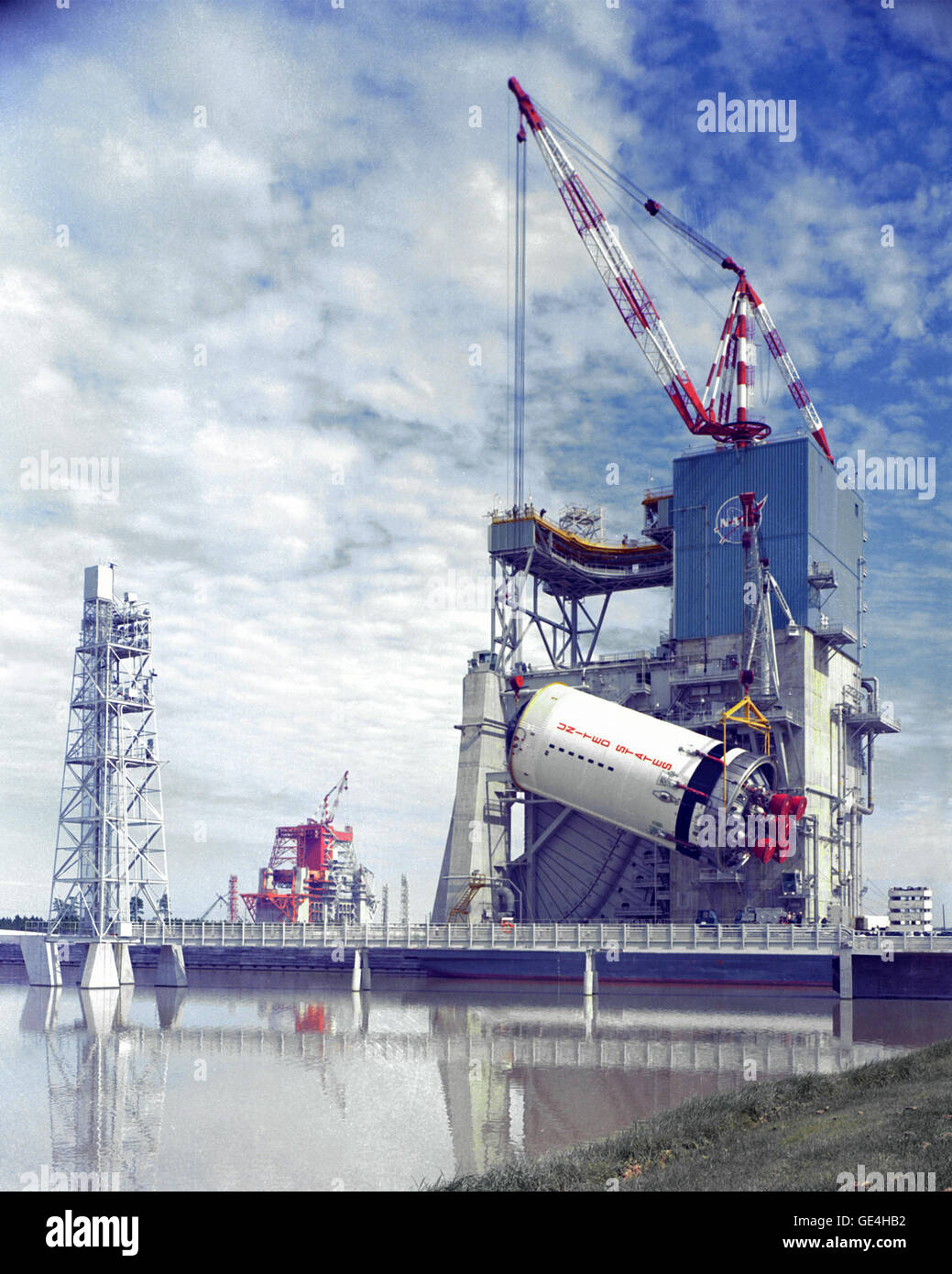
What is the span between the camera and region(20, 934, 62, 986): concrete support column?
250 ft

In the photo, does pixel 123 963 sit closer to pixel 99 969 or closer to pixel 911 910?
pixel 99 969

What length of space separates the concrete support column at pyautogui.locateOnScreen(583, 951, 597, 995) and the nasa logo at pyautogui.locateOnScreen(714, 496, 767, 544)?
2841 cm

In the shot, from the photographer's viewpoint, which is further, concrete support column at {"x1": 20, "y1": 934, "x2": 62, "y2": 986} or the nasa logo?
the nasa logo

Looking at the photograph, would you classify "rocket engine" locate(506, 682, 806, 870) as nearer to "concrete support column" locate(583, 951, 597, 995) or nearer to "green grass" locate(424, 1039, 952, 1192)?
"concrete support column" locate(583, 951, 597, 995)

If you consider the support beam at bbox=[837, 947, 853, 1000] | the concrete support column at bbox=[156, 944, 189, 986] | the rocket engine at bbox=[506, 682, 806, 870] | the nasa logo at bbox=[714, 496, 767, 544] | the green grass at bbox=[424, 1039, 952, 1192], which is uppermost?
the nasa logo at bbox=[714, 496, 767, 544]

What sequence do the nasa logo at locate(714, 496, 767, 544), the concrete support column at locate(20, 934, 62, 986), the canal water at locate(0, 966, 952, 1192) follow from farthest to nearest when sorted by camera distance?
1. the nasa logo at locate(714, 496, 767, 544)
2. the concrete support column at locate(20, 934, 62, 986)
3. the canal water at locate(0, 966, 952, 1192)

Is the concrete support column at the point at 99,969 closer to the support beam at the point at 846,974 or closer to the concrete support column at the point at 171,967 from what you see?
the concrete support column at the point at 171,967

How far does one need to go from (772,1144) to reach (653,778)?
46.5 metres

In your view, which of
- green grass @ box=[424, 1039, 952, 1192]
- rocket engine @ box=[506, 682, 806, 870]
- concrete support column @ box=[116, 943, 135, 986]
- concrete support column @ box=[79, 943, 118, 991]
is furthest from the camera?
concrete support column @ box=[116, 943, 135, 986]

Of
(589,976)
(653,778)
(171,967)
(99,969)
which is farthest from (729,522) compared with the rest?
(99,969)

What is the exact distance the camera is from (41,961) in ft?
253

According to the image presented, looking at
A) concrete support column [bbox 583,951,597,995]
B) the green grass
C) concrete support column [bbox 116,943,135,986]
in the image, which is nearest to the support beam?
concrete support column [bbox 583,951,597,995]
